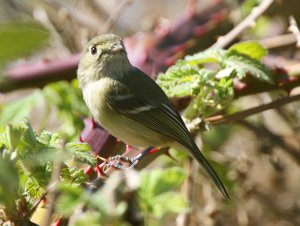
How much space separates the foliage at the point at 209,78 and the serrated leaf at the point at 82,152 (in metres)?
0.90

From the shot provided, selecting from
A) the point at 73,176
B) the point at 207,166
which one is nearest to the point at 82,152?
the point at 73,176

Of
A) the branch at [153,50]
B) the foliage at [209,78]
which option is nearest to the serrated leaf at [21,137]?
the foliage at [209,78]

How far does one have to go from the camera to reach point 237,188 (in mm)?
3592

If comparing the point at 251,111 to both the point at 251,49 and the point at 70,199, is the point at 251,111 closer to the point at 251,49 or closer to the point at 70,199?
the point at 251,49

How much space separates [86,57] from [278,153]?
1382 mm

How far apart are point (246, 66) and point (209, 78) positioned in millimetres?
209

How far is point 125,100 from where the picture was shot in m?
3.46

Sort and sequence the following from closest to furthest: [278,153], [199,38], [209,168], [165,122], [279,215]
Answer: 1. [209,168]
2. [165,122]
3. [279,215]
4. [278,153]
5. [199,38]

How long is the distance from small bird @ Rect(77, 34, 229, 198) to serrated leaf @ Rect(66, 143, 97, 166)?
3.77 feet

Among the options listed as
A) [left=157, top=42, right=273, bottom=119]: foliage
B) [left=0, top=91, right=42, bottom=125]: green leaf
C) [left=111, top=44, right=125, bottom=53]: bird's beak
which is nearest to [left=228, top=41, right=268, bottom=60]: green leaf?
[left=157, top=42, right=273, bottom=119]: foliage

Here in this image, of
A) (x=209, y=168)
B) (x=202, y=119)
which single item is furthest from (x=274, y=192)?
(x=202, y=119)

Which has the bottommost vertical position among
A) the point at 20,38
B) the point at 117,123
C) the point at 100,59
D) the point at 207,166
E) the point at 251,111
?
the point at 207,166

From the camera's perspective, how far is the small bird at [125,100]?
10.6ft

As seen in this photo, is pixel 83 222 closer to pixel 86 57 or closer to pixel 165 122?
pixel 165 122
